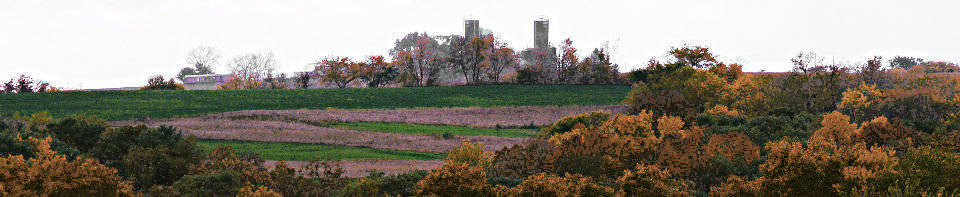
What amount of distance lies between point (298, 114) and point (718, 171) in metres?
23.9

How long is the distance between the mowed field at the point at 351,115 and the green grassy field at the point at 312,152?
1.2 inches

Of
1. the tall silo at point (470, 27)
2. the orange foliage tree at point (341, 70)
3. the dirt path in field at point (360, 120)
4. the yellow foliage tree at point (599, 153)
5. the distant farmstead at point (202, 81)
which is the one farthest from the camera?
the tall silo at point (470, 27)

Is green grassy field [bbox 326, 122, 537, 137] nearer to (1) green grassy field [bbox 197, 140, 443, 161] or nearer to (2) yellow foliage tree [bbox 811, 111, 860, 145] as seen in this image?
(1) green grassy field [bbox 197, 140, 443, 161]

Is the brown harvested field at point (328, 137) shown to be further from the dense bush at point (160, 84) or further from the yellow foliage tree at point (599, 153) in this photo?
the dense bush at point (160, 84)

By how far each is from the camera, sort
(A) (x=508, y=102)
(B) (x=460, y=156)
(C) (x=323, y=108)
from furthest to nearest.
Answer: (A) (x=508, y=102) → (C) (x=323, y=108) → (B) (x=460, y=156)

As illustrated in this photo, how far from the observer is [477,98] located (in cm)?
4131

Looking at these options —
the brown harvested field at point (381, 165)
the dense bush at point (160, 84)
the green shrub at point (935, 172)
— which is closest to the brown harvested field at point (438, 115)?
the brown harvested field at point (381, 165)

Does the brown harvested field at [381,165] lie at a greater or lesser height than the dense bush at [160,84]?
lesser

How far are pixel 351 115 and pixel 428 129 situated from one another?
6.00 metres

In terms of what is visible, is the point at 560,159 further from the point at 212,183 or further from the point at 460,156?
the point at 212,183

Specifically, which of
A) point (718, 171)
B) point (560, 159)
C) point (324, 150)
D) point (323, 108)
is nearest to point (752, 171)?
point (718, 171)

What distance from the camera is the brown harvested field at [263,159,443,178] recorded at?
16578 mm

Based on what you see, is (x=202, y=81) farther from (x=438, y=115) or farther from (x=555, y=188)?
(x=555, y=188)

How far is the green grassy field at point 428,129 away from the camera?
26188 mm
